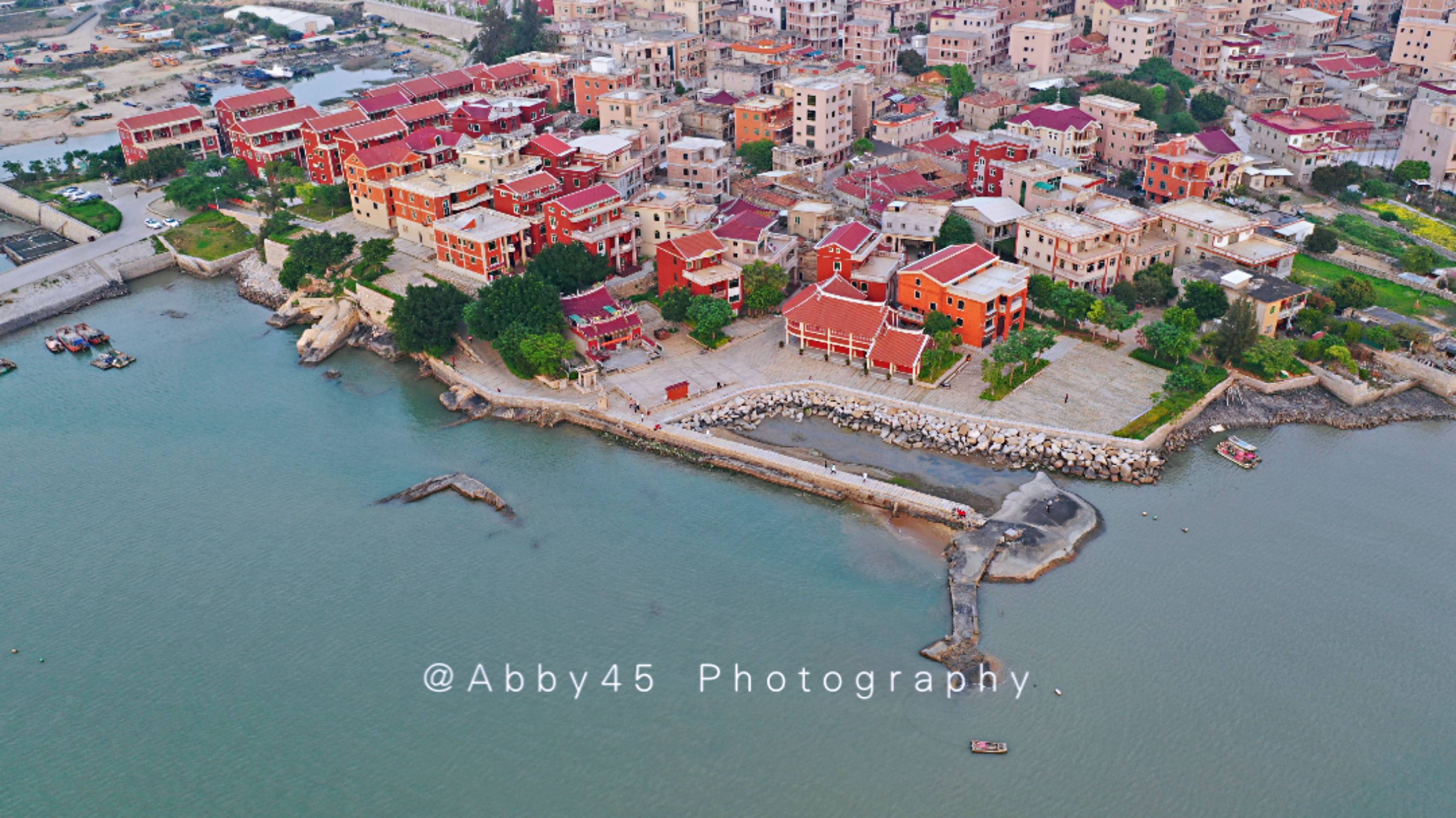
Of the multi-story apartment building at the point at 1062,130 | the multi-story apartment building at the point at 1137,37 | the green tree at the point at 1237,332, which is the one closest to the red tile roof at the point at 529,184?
the multi-story apartment building at the point at 1062,130

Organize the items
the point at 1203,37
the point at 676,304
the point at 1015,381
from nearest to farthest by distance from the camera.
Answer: the point at 1015,381 → the point at 676,304 → the point at 1203,37

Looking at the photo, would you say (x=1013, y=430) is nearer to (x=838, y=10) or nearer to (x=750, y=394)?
(x=750, y=394)

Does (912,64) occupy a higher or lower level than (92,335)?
higher

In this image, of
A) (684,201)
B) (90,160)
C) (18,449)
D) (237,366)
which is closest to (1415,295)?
(684,201)

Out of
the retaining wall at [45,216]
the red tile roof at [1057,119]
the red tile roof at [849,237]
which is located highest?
the red tile roof at [1057,119]

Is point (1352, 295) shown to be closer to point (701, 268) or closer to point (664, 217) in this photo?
point (701, 268)

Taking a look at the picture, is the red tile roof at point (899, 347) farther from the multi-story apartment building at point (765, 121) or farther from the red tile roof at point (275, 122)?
the red tile roof at point (275, 122)

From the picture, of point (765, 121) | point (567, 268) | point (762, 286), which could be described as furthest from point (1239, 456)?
point (765, 121)
